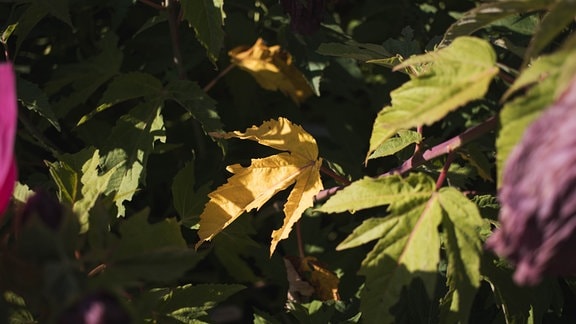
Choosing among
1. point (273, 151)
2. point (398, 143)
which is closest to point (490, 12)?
point (398, 143)

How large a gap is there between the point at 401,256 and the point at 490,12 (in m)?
0.33

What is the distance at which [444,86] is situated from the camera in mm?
941

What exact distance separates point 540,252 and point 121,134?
0.97 meters

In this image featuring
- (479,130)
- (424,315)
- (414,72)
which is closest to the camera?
(479,130)

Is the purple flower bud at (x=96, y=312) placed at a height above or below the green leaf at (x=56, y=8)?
above

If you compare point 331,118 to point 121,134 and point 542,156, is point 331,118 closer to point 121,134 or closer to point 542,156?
point 121,134

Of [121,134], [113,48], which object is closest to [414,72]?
[121,134]

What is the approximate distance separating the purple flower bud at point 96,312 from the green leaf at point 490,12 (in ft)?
1.83

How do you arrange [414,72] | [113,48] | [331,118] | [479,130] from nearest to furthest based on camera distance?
[479,130]
[414,72]
[113,48]
[331,118]

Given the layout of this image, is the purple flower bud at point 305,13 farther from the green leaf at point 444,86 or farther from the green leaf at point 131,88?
the green leaf at point 444,86

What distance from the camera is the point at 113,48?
169 cm

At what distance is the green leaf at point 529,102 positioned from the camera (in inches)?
32.0

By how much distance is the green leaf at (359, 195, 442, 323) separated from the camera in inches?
40.1

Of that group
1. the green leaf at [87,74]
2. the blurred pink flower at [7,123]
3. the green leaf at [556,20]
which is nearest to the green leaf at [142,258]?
the blurred pink flower at [7,123]
